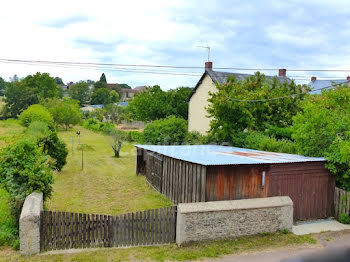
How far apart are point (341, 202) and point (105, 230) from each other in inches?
389

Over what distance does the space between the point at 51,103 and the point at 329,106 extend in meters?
55.2

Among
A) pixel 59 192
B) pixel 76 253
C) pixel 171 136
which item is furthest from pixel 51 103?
pixel 76 253

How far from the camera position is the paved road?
352 inches

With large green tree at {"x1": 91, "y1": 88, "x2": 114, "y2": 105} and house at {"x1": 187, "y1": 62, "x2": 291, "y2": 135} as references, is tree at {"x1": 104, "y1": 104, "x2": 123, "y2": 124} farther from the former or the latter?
house at {"x1": 187, "y1": 62, "x2": 291, "y2": 135}

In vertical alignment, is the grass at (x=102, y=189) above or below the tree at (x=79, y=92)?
below

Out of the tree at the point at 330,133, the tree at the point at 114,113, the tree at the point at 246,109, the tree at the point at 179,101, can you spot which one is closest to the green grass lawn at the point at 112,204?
the tree at the point at 330,133

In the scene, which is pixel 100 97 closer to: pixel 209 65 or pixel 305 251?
pixel 209 65

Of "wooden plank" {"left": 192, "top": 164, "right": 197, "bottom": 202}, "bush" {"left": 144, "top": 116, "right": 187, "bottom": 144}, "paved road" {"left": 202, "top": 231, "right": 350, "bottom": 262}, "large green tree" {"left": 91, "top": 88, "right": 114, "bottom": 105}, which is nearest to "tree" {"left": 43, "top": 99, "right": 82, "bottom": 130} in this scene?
"bush" {"left": 144, "top": 116, "right": 187, "bottom": 144}

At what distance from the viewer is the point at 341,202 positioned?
12883 millimetres

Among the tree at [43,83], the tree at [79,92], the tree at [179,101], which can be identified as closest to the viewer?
the tree at [179,101]

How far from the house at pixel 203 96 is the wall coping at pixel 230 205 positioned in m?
19.3

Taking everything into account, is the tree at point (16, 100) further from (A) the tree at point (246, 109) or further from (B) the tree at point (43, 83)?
(A) the tree at point (246, 109)

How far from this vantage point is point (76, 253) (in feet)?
29.6

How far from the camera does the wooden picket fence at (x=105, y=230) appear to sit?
9.16 m
